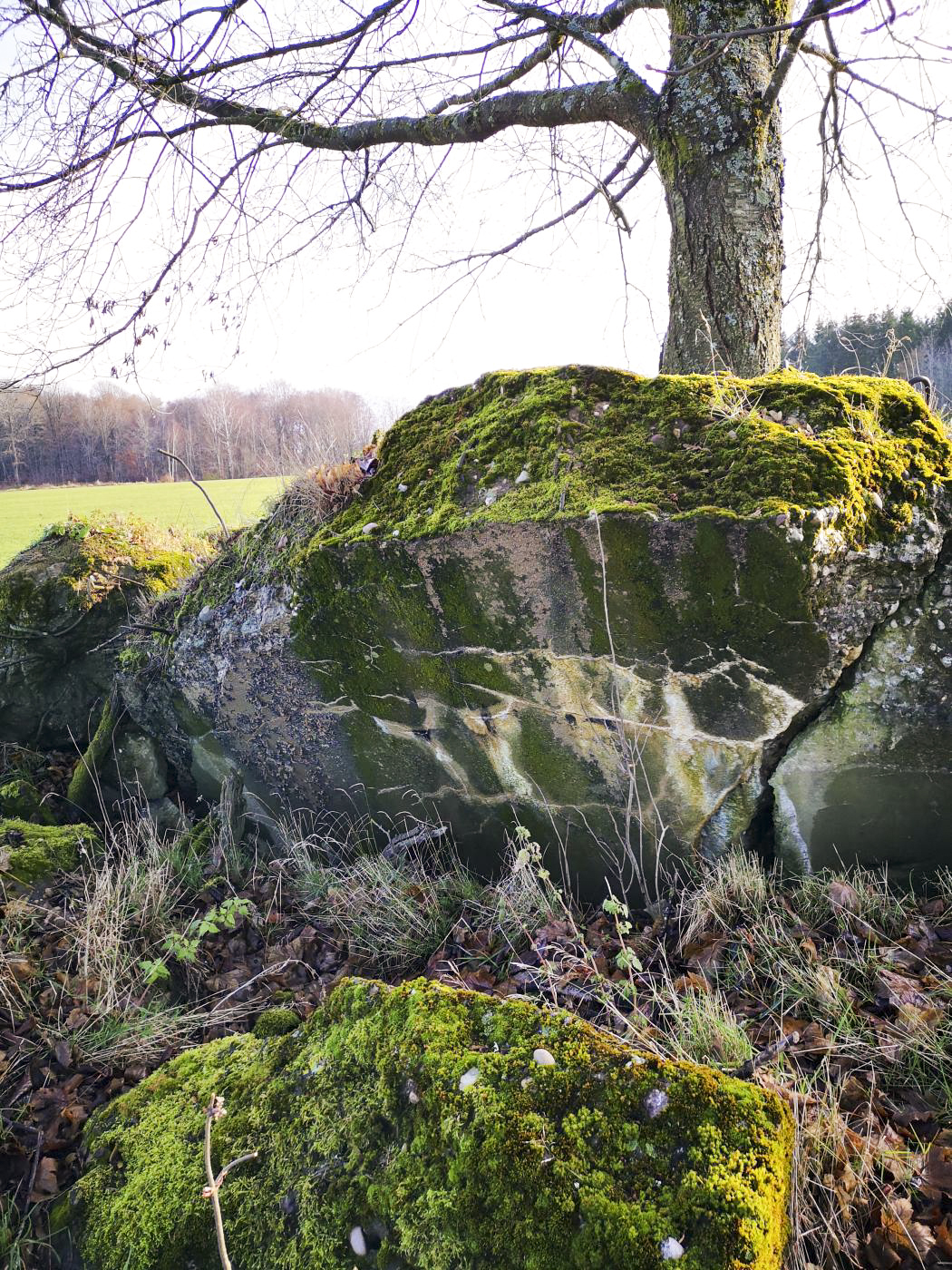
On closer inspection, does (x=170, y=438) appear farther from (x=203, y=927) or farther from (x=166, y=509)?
(x=203, y=927)

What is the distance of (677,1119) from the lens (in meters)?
1.43

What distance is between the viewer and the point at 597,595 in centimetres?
280

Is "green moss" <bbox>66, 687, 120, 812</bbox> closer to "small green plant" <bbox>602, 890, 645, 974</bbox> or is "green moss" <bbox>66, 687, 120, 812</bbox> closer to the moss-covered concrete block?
the moss-covered concrete block

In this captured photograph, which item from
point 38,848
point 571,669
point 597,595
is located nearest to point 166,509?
point 38,848

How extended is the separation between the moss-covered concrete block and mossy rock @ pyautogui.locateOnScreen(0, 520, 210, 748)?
6.25ft

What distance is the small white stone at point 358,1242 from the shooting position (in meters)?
1.47

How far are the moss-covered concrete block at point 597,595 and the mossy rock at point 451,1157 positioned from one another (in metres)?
1.28

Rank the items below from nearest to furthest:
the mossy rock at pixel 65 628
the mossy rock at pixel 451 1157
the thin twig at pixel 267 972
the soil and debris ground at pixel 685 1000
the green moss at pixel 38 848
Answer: the mossy rock at pixel 451 1157, the soil and debris ground at pixel 685 1000, the thin twig at pixel 267 972, the green moss at pixel 38 848, the mossy rock at pixel 65 628

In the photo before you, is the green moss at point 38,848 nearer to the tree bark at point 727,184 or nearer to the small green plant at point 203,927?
the small green plant at point 203,927

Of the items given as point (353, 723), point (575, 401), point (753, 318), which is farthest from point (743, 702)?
point (753, 318)

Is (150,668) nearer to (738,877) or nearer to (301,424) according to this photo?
(301,424)

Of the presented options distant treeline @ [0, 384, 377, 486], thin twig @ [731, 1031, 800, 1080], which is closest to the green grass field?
distant treeline @ [0, 384, 377, 486]

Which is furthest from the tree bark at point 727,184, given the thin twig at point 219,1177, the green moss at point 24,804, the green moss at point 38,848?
the green moss at point 24,804

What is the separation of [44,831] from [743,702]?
3684 millimetres
